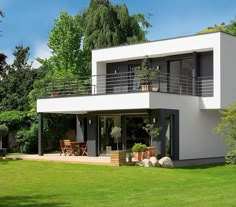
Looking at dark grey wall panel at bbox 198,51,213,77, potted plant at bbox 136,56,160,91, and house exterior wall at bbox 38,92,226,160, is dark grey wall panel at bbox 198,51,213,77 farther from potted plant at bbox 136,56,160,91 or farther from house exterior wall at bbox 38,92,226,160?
potted plant at bbox 136,56,160,91

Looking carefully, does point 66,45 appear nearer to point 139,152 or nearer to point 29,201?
point 139,152

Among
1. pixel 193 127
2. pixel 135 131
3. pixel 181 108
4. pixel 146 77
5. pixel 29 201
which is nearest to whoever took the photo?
pixel 29 201

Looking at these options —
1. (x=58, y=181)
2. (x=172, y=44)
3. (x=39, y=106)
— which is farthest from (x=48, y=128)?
(x=58, y=181)

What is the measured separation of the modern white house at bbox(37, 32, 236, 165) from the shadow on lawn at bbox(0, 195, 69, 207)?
38.5ft

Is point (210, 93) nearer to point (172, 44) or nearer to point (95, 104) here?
point (172, 44)

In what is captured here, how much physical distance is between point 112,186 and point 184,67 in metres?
14.5

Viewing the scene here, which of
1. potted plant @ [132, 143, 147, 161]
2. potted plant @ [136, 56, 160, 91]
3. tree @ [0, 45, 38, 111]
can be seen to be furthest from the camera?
tree @ [0, 45, 38, 111]

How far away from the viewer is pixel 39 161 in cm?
2500

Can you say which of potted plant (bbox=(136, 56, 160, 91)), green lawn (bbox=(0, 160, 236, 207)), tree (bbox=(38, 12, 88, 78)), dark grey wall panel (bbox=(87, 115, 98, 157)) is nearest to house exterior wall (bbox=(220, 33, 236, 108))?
potted plant (bbox=(136, 56, 160, 91))

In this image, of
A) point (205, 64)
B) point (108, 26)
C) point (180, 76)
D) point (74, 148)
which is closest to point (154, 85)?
point (180, 76)

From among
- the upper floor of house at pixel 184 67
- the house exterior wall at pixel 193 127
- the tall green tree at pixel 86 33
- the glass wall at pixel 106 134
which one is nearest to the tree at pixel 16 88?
the tall green tree at pixel 86 33

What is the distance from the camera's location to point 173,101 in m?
24.6

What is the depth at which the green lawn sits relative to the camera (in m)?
11.7

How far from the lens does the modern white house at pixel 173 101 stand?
977 inches
